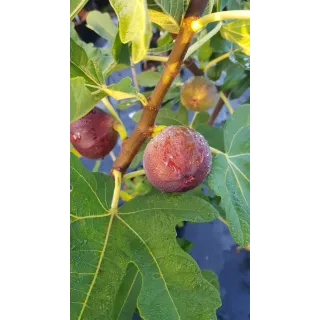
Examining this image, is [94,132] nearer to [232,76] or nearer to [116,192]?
[116,192]

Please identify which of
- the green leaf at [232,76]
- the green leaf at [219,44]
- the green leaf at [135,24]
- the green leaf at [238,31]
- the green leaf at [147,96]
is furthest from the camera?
the green leaf at [147,96]

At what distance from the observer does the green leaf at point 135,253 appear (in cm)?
79

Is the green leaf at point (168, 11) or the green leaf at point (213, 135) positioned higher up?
the green leaf at point (168, 11)

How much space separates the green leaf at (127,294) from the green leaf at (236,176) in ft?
1.16

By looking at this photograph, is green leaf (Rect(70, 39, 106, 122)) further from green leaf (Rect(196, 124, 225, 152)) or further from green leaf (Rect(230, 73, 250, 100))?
green leaf (Rect(230, 73, 250, 100))

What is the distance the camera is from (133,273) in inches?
41.7

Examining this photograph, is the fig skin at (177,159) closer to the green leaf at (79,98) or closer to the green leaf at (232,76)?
the green leaf at (79,98)

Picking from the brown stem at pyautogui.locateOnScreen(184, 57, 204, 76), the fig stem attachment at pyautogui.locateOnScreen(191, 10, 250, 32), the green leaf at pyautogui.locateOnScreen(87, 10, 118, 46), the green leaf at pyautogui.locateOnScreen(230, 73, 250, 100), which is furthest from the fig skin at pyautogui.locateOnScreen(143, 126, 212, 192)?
the green leaf at pyautogui.locateOnScreen(230, 73, 250, 100)

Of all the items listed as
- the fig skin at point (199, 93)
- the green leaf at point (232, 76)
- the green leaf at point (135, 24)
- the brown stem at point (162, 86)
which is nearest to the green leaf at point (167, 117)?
the fig skin at point (199, 93)

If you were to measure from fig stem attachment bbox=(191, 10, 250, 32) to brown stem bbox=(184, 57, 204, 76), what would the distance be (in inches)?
22.6

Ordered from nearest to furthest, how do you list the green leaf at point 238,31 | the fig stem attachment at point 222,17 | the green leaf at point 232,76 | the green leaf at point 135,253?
1. the fig stem attachment at point 222,17
2. the green leaf at point 135,253
3. the green leaf at point 238,31
4. the green leaf at point 232,76

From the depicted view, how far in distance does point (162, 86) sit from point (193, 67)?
0.57 m
